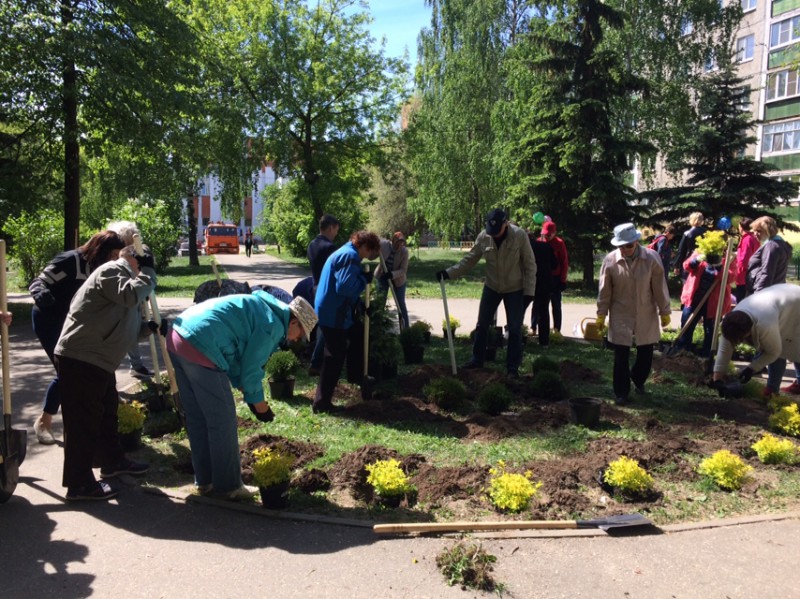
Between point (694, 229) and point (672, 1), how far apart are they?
61.1 feet

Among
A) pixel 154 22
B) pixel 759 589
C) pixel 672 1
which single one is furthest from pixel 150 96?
pixel 672 1

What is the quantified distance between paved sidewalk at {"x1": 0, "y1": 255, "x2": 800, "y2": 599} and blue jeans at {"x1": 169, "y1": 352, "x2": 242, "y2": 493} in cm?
22

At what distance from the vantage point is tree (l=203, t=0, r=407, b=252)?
24703 millimetres

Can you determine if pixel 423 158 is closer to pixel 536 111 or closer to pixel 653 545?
pixel 536 111

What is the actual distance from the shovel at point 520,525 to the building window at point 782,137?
4152 cm

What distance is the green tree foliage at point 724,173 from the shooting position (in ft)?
61.3

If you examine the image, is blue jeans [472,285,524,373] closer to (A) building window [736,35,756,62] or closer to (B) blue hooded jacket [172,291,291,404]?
(B) blue hooded jacket [172,291,291,404]

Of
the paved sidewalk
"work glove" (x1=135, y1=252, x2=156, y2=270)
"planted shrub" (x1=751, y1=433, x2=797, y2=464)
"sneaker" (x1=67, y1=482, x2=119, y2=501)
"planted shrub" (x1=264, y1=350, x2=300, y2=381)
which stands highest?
"work glove" (x1=135, y1=252, x2=156, y2=270)

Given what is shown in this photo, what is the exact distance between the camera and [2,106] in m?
13.2

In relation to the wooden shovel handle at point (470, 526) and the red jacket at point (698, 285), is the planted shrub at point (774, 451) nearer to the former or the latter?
the wooden shovel handle at point (470, 526)

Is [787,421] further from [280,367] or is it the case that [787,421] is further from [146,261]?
[146,261]

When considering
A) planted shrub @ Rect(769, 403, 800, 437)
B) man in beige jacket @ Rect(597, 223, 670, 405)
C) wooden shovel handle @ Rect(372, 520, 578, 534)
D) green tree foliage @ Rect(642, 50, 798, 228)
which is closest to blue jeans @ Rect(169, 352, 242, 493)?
wooden shovel handle @ Rect(372, 520, 578, 534)

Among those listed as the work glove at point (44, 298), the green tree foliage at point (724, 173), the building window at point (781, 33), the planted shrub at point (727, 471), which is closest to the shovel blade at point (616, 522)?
the planted shrub at point (727, 471)

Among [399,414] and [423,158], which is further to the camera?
[423,158]
